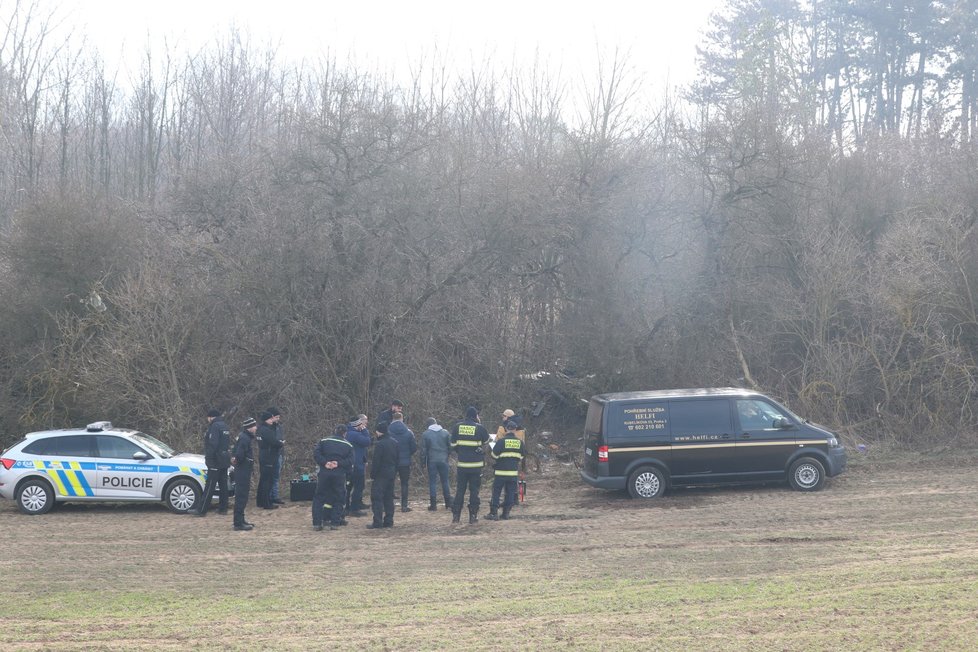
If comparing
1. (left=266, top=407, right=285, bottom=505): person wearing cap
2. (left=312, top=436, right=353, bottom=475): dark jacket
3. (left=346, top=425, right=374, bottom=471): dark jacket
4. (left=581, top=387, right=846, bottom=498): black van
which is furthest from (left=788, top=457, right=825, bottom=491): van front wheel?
(left=266, top=407, right=285, bottom=505): person wearing cap

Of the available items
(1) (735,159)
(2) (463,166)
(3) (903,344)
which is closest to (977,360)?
(3) (903,344)

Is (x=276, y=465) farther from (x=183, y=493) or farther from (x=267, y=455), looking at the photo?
(x=183, y=493)

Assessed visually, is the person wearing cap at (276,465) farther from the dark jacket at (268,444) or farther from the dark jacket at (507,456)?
the dark jacket at (507,456)

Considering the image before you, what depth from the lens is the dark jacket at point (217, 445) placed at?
48.1ft

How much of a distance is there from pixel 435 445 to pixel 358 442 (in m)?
1.46

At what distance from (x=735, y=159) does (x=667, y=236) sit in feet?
8.77

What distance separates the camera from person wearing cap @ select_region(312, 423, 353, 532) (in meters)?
13.8

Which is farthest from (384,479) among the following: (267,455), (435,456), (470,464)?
(267,455)

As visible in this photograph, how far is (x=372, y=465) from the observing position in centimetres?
1393

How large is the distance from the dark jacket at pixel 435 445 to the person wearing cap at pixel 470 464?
1.48m

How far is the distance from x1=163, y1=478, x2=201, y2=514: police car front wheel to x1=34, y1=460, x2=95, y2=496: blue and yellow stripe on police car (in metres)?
1.28

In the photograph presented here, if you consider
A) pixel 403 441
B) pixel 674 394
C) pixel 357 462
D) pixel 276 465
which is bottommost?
pixel 276 465

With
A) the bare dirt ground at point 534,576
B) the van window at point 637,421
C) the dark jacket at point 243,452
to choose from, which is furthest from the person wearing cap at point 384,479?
the van window at point 637,421

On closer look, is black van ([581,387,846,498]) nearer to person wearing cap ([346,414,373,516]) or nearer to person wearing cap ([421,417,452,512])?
person wearing cap ([421,417,452,512])
